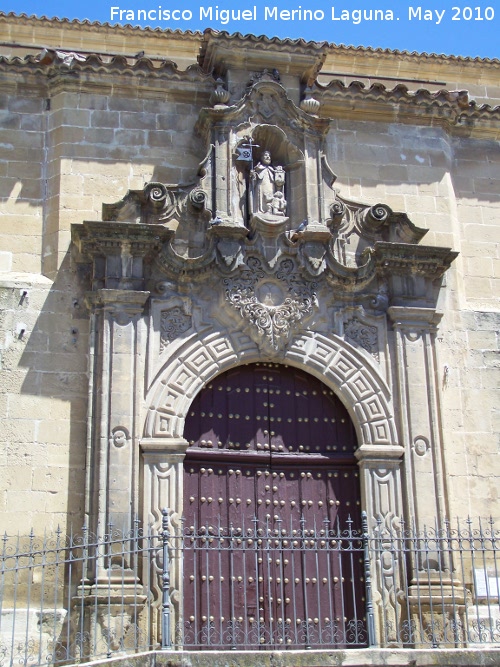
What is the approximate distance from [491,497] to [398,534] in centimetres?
129

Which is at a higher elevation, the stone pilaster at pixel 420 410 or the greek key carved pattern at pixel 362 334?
the greek key carved pattern at pixel 362 334

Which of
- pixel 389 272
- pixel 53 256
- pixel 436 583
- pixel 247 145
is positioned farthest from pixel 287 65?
pixel 436 583

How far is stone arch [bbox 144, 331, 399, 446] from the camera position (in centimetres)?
1073

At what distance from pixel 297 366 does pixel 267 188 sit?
198 centimetres

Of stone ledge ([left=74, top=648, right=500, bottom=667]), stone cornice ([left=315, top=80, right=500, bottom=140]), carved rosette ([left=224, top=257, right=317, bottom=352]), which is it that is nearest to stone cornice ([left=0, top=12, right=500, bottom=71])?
stone cornice ([left=315, top=80, right=500, bottom=140])

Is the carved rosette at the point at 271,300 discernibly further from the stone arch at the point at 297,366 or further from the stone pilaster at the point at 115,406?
the stone pilaster at the point at 115,406

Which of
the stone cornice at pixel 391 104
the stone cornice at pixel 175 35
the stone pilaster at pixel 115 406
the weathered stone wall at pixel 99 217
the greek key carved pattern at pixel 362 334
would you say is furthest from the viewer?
the stone cornice at pixel 175 35

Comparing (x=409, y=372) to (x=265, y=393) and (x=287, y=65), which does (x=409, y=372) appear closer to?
(x=265, y=393)

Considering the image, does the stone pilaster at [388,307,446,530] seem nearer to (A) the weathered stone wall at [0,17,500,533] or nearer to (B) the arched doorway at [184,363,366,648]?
(A) the weathered stone wall at [0,17,500,533]

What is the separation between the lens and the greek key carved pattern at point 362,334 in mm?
11430

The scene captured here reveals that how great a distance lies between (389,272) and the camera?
11648 mm

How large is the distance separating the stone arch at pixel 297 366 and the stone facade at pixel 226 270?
22 millimetres

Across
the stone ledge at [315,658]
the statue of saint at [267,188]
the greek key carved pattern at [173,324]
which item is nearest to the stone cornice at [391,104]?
the statue of saint at [267,188]

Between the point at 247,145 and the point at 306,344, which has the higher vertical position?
the point at 247,145
